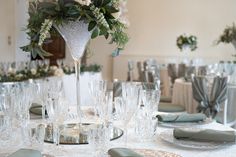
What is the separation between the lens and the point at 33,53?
1.88m

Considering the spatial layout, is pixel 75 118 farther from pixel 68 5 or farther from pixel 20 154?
pixel 20 154

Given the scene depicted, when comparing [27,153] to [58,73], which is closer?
[27,153]

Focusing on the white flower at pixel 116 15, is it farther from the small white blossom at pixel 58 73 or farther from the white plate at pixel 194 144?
the small white blossom at pixel 58 73

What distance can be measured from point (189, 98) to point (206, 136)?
2929 millimetres

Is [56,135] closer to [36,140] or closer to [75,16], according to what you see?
[36,140]

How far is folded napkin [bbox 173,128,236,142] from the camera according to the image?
1542 millimetres

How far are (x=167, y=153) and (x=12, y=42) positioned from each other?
4.70 meters

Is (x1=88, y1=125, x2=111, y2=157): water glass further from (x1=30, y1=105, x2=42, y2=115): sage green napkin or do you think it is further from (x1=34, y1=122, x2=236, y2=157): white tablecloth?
(x1=30, y1=105, x2=42, y2=115): sage green napkin

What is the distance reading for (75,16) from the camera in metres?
1.70

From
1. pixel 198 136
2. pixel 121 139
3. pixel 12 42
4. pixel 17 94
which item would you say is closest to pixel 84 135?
pixel 121 139

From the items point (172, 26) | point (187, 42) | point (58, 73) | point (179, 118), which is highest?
point (172, 26)

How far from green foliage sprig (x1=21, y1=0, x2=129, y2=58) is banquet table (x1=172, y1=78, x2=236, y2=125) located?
8.51 feet

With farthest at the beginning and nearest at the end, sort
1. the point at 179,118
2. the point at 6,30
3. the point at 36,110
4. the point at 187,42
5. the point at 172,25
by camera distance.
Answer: the point at 172,25
the point at 187,42
the point at 6,30
the point at 36,110
the point at 179,118

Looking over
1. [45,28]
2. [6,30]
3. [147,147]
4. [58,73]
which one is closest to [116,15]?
[45,28]
